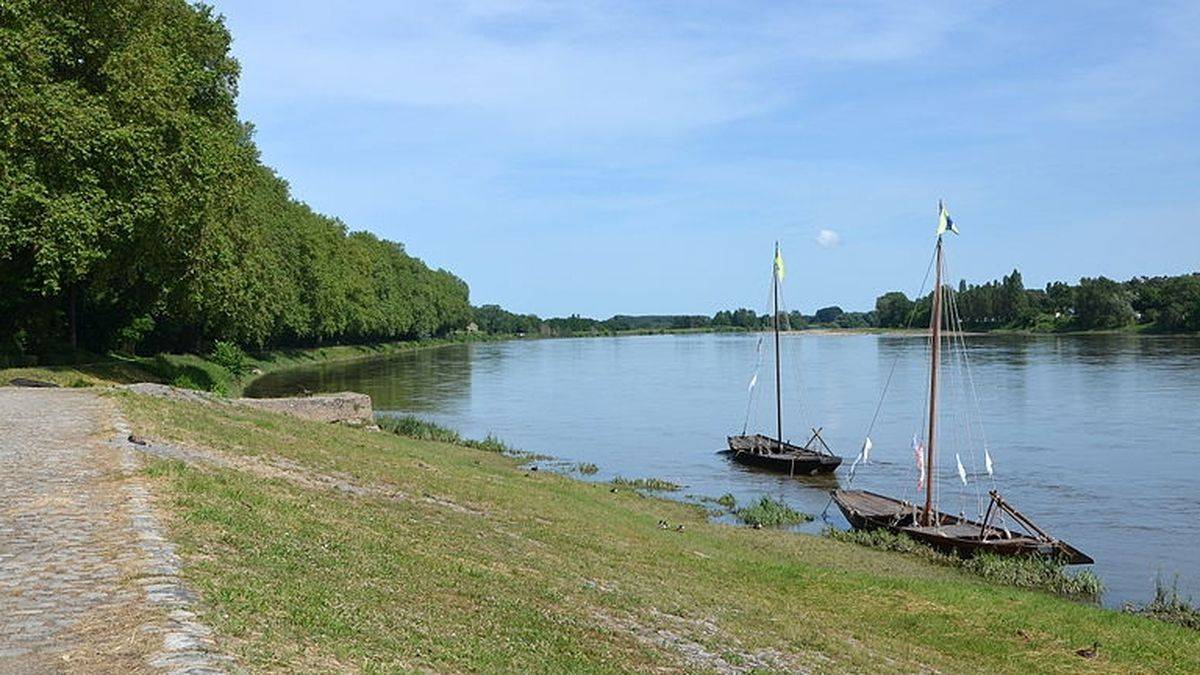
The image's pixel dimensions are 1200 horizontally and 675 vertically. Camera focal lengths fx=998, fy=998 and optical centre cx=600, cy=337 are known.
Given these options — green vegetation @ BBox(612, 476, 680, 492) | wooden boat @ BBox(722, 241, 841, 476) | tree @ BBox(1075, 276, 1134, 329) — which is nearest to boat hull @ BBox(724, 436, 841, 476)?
wooden boat @ BBox(722, 241, 841, 476)

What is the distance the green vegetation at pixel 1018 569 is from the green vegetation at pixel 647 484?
35.2 feet

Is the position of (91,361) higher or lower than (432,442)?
higher

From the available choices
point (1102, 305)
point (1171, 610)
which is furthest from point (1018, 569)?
point (1102, 305)

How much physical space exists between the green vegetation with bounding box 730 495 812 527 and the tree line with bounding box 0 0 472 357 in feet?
76.7

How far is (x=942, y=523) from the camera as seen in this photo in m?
30.5

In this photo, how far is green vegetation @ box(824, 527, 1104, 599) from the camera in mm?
24125

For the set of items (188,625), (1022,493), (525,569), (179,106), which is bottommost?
(1022,493)

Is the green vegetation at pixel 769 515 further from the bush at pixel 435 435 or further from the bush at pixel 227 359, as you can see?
the bush at pixel 227 359

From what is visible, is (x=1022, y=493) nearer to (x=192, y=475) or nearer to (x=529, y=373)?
(x=192, y=475)

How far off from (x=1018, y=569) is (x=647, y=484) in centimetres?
1575

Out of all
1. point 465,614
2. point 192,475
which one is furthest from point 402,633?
point 192,475

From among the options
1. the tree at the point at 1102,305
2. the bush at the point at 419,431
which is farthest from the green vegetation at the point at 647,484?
the tree at the point at 1102,305

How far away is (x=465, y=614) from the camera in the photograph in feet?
36.5

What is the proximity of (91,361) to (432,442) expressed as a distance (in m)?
16.6
